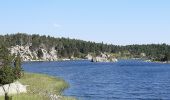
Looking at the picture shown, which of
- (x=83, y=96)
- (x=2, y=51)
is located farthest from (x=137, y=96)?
(x=2, y=51)

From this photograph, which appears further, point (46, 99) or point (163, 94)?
point (163, 94)

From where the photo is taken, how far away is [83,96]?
279ft

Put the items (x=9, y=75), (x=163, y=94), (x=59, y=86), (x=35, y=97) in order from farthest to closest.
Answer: (x=59, y=86) < (x=163, y=94) < (x=9, y=75) < (x=35, y=97)

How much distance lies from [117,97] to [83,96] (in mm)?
6750

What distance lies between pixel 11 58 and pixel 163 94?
3470cm

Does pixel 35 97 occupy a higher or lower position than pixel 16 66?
lower

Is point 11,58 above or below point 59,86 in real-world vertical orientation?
above

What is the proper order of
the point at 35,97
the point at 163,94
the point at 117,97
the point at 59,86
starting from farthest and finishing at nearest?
the point at 59,86 → the point at 163,94 → the point at 117,97 → the point at 35,97

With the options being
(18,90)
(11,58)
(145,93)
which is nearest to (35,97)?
(18,90)

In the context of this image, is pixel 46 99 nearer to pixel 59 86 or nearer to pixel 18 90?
pixel 18 90

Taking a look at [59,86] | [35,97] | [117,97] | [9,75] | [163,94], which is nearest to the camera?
[35,97]

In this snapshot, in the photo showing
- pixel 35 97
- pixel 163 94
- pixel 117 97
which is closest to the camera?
pixel 35 97

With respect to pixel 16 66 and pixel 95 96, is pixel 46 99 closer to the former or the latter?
pixel 16 66

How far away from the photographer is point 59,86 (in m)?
102
